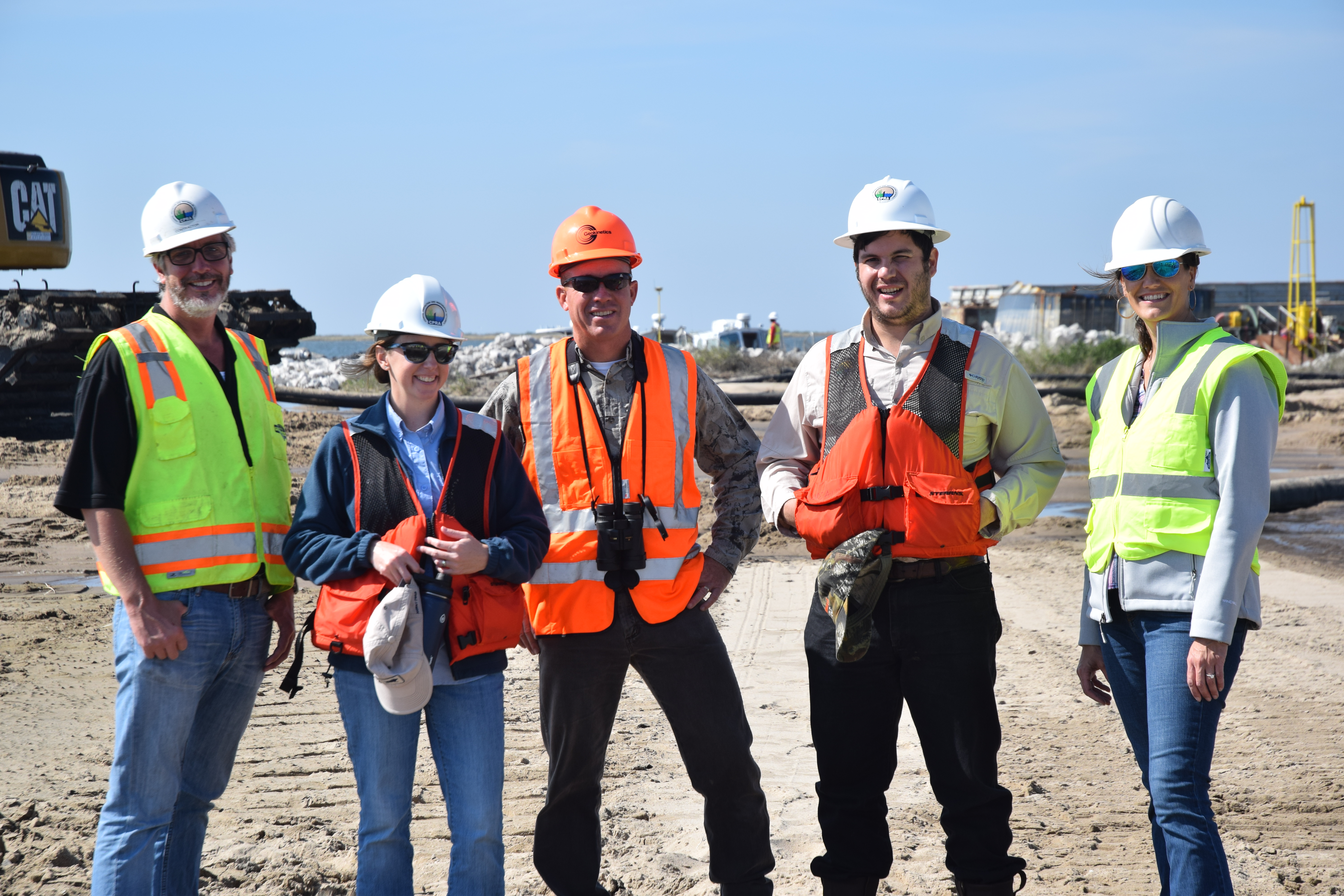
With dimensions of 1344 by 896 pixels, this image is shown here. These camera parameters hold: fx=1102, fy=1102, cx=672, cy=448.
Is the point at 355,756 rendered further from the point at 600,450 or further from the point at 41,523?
the point at 41,523

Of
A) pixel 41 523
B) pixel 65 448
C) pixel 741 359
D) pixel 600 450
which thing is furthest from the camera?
pixel 741 359

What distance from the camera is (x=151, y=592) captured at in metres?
3.15

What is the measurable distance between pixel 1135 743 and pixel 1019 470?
892 mm

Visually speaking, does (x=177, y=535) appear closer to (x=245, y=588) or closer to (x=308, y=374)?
(x=245, y=588)

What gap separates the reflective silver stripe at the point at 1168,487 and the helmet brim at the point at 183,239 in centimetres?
287

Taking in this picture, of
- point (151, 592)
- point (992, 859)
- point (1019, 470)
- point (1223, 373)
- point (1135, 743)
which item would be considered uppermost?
point (1223, 373)

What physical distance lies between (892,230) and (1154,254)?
0.79 meters

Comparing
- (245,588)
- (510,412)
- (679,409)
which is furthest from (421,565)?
(679,409)

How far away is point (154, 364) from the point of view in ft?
10.6

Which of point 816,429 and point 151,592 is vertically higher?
point 816,429

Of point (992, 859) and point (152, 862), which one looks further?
point (992, 859)

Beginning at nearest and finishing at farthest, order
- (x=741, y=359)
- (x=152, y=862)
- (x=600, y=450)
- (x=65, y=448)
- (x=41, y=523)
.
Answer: (x=152, y=862) < (x=600, y=450) < (x=41, y=523) < (x=65, y=448) < (x=741, y=359)

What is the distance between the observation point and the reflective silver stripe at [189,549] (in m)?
3.20

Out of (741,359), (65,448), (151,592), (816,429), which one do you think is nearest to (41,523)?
(65,448)
